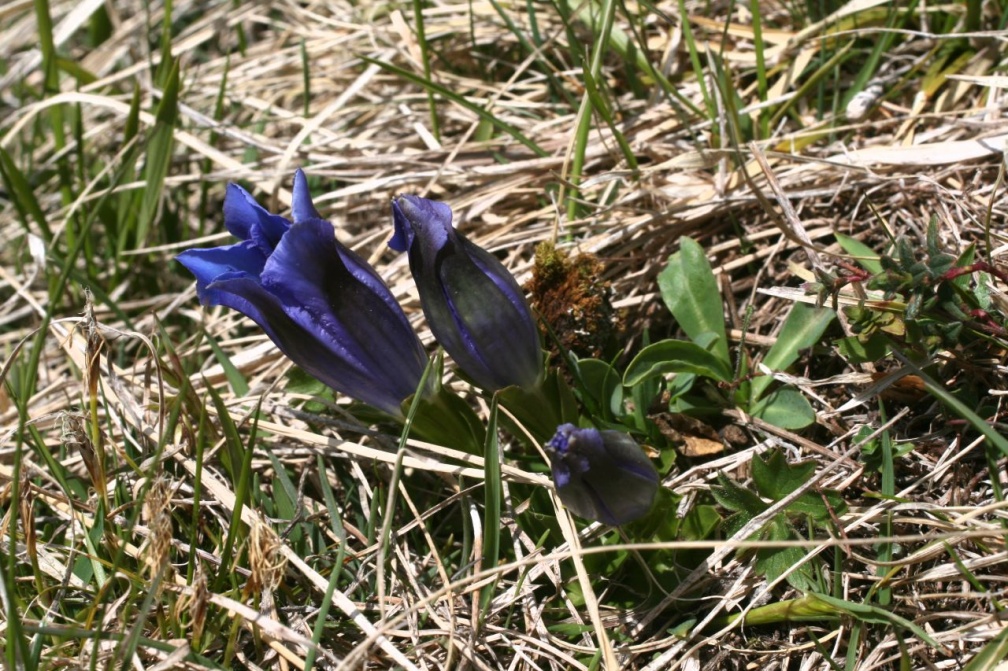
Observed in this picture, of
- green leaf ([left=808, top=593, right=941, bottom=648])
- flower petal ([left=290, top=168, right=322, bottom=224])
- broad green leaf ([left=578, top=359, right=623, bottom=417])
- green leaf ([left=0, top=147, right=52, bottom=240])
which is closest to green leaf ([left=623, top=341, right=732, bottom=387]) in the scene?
broad green leaf ([left=578, top=359, right=623, bottom=417])

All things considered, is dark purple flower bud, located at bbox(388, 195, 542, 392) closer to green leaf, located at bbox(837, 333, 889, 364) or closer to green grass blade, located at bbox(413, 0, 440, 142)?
green leaf, located at bbox(837, 333, 889, 364)

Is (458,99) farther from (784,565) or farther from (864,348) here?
(784,565)

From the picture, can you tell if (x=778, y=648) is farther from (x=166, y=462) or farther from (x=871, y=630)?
(x=166, y=462)

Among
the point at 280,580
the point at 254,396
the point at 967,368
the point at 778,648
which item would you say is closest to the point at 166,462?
the point at 254,396

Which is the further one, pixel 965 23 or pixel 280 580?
pixel 965 23

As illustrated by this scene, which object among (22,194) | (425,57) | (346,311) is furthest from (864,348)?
(22,194)

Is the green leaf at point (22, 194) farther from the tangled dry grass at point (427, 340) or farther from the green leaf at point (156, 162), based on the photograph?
the green leaf at point (156, 162)
